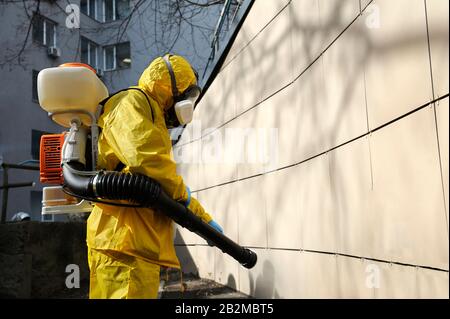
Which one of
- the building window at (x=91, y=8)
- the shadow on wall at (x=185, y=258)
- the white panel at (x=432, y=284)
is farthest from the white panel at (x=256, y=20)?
the building window at (x=91, y=8)

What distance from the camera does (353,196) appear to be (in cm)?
222

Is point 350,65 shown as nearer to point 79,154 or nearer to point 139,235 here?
point 139,235

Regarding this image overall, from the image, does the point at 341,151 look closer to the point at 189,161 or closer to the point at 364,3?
the point at 364,3

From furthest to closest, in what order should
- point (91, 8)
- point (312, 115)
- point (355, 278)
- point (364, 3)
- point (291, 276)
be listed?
point (91, 8)
point (291, 276)
point (312, 115)
point (355, 278)
point (364, 3)

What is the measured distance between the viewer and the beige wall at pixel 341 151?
1.63 metres

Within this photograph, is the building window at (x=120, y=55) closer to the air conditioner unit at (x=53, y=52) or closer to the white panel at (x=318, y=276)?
the air conditioner unit at (x=53, y=52)

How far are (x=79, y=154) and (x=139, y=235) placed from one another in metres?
0.62

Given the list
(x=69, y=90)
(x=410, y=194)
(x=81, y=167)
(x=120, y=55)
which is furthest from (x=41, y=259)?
(x=120, y=55)

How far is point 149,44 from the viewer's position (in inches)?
247

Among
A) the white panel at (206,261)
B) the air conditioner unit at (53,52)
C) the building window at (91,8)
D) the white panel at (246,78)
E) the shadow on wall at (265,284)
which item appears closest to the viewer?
the shadow on wall at (265,284)

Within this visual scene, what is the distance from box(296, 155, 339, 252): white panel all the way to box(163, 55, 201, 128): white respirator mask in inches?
34.3

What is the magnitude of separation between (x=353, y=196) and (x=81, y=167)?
4.94ft

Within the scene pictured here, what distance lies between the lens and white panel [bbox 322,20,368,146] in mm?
2146

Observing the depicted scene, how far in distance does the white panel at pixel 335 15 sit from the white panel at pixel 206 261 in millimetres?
2797
